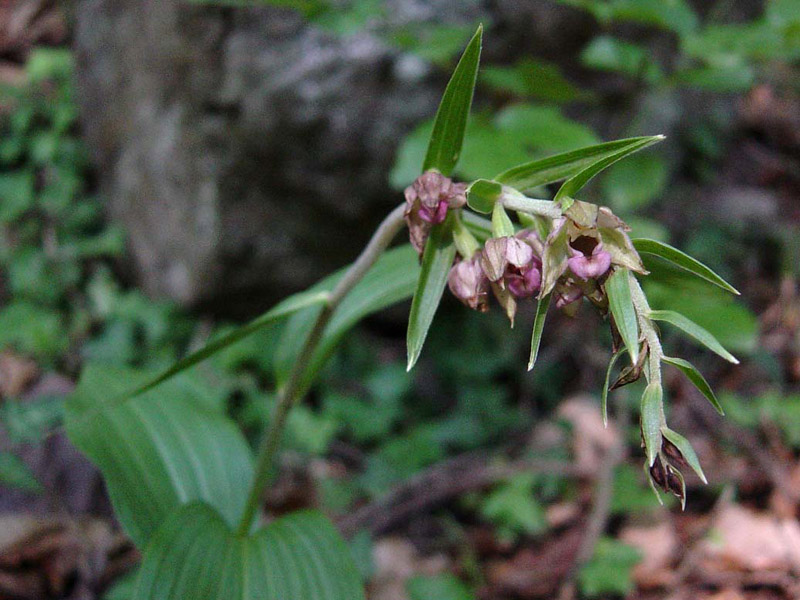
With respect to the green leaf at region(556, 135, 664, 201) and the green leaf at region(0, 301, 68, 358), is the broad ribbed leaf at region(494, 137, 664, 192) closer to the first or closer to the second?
the green leaf at region(556, 135, 664, 201)

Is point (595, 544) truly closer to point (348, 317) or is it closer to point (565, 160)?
point (348, 317)

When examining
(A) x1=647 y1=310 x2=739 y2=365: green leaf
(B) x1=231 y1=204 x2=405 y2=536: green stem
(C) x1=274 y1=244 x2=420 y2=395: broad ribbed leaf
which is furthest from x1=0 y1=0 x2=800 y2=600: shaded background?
(A) x1=647 y1=310 x2=739 y2=365: green leaf

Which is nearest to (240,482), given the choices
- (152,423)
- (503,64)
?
(152,423)

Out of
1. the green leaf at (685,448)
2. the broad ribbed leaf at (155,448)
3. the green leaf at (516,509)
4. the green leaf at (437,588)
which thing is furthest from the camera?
the green leaf at (516,509)

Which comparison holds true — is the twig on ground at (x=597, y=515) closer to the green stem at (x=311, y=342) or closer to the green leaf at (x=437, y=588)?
the green leaf at (x=437, y=588)

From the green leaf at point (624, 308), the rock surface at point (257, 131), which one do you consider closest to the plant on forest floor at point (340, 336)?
the green leaf at point (624, 308)

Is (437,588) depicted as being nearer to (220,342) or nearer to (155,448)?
(155,448)

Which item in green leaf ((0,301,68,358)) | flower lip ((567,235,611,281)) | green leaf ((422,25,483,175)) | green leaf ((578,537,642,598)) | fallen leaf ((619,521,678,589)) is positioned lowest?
fallen leaf ((619,521,678,589))
